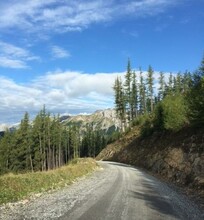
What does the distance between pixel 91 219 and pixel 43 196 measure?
5.60 m

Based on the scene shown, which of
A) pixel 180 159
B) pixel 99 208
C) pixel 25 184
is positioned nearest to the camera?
pixel 99 208

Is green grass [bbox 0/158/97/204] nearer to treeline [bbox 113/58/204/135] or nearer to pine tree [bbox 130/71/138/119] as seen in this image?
treeline [bbox 113/58/204/135]

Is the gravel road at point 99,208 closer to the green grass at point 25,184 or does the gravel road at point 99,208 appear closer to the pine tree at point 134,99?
the green grass at point 25,184

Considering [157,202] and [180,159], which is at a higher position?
[180,159]

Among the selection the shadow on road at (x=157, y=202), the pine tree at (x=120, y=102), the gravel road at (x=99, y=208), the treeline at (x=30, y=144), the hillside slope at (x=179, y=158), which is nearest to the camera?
the gravel road at (x=99, y=208)

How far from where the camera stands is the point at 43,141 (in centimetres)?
8338

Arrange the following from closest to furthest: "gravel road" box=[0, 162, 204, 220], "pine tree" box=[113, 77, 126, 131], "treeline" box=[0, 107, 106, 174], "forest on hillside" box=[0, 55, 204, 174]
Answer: "gravel road" box=[0, 162, 204, 220], "forest on hillside" box=[0, 55, 204, 174], "treeline" box=[0, 107, 106, 174], "pine tree" box=[113, 77, 126, 131]

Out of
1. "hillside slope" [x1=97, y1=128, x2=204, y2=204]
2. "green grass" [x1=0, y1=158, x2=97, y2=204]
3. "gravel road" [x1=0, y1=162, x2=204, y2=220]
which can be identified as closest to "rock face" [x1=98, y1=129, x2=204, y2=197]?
"hillside slope" [x1=97, y1=128, x2=204, y2=204]

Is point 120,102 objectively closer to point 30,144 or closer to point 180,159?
point 30,144

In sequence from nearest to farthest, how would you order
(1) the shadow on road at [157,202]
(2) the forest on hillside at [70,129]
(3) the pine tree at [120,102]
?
(1) the shadow on road at [157,202] → (2) the forest on hillside at [70,129] → (3) the pine tree at [120,102]

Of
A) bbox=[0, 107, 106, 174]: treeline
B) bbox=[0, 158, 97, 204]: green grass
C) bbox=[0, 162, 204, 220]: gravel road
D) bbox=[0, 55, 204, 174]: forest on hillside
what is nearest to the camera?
bbox=[0, 162, 204, 220]: gravel road

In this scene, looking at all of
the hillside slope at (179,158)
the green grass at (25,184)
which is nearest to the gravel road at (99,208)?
the green grass at (25,184)

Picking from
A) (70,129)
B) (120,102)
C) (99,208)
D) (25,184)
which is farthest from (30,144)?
(99,208)

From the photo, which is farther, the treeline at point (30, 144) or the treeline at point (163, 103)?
the treeline at point (30, 144)
